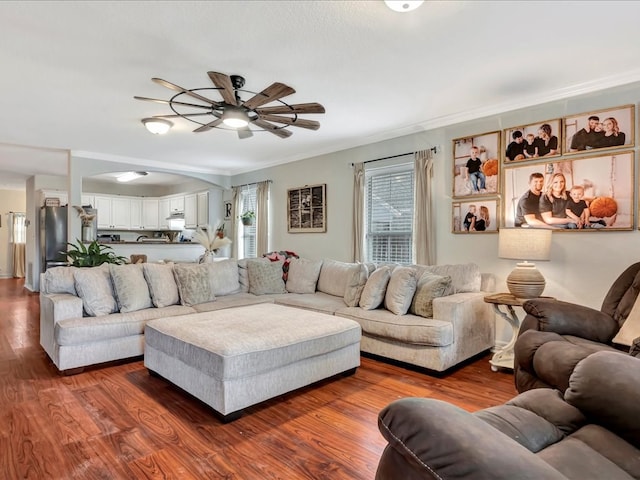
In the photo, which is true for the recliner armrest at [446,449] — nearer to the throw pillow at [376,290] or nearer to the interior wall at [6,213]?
the throw pillow at [376,290]

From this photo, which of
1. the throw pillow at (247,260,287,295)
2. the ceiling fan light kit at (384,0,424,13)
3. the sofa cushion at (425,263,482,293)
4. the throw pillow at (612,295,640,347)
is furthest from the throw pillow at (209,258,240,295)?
the throw pillow at (612,295,640,347)

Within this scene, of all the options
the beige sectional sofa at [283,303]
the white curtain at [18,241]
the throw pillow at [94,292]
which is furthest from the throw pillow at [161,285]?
the white curtain at [18,241]

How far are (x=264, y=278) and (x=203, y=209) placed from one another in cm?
361

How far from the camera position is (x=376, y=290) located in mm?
3746

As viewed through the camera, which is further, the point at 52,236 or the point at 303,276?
the point at 52,236

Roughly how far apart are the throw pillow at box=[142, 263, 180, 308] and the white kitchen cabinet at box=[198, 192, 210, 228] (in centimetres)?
369

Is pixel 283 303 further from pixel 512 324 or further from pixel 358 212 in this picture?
pixel 512 324

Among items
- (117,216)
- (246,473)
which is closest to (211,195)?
(117,216)

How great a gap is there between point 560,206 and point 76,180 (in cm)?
633

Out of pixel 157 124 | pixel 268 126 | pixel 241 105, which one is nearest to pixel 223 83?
pixel 241 105

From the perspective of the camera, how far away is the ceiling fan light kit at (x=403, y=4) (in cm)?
207

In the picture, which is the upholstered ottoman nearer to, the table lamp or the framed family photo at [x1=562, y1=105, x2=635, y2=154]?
the table lamp

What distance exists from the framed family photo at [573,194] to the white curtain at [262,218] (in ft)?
13.0

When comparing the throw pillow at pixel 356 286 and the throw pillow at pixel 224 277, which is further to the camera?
the throw pillow at pixel 224 277
